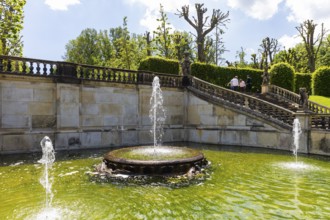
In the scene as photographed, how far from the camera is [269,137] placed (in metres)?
14.1

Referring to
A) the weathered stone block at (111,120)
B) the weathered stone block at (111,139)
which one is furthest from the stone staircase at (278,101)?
the weathered stone block at (111,139)

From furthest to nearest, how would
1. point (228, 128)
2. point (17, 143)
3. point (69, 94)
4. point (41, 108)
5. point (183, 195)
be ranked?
point (228, 128) < point (69, 94) < point (41, 108) < point (17, 143) < point (183, 195)

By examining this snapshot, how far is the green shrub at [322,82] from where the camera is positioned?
1131 inches

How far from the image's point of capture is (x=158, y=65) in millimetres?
20875

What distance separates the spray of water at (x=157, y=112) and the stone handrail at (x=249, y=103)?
258cm

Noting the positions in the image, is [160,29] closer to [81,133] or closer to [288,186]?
[81,133]

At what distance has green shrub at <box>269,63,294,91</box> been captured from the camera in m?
25.6

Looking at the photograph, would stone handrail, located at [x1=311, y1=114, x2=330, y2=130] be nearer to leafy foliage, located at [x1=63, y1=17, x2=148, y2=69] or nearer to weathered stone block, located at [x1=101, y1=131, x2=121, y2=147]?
weathered stone block, located at [x1=101, y1=131, x2=121, y2=147]

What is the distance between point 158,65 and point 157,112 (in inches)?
198

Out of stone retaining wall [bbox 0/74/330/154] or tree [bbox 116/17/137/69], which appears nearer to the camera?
stone retaining wall [bbox 0/74/330/154]

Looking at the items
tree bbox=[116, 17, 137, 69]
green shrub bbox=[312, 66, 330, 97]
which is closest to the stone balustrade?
green shrub bbox=[312, 66, 330, 97]

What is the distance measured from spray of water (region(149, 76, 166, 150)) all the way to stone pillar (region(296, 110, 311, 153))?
24.7 feet

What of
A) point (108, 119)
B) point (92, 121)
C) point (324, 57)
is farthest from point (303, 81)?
point (324, 57)

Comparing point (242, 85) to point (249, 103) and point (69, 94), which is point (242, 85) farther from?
point (69, 94)
